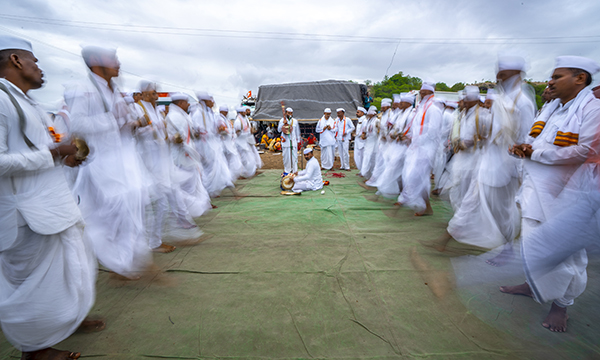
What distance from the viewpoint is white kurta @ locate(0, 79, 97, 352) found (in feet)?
4.90

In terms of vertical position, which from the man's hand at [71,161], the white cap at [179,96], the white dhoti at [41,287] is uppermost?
the white cap at [179,96]

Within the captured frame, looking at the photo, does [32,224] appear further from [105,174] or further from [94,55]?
[94,55]

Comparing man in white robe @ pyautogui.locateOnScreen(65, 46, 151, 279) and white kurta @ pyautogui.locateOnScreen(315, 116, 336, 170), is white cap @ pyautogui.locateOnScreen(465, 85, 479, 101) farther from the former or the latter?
white kurta @ pyautogui.locateOnScreen(315, 116, 336, 170)

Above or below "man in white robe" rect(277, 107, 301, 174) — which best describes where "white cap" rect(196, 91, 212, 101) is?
above

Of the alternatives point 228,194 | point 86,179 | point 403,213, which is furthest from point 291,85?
point 86,179

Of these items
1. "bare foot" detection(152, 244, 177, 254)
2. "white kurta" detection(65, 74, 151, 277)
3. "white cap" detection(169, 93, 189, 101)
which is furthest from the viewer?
"white cap" detection(169, 93, 189, 101)

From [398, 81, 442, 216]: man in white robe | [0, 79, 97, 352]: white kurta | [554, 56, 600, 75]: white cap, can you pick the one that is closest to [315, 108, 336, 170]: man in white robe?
[398, 81, 442, 216]: man in white robe

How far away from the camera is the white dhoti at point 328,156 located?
32.1 feet

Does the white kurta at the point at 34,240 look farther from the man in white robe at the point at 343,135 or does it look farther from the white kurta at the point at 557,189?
the man in white robe at the point at 343,135

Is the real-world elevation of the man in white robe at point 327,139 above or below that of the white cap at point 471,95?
below

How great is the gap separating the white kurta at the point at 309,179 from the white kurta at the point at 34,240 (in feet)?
15.4

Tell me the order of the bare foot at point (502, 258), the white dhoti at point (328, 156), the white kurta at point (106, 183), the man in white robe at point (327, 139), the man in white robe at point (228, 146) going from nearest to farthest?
the white kurta at point (106, 183)
the bare foot at point (502, 258)
the man in white robe at point (228, 146)
the man in white robe at point (327, 139)
the white dhoti at point (328, 156)

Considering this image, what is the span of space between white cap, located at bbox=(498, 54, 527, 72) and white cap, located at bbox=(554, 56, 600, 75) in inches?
27.6

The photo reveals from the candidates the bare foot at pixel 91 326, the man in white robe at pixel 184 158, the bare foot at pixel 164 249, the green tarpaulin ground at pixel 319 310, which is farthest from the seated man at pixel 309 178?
the bare foot at pixel 91 326
